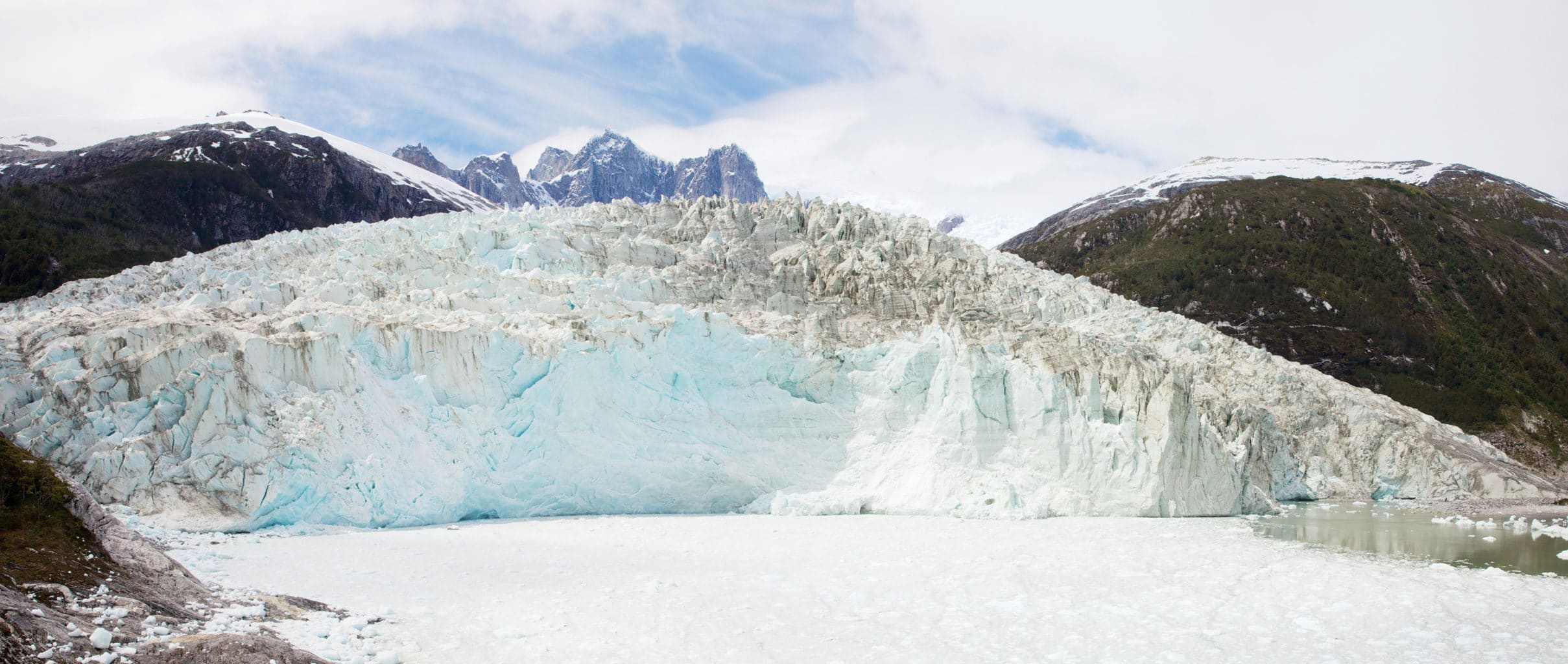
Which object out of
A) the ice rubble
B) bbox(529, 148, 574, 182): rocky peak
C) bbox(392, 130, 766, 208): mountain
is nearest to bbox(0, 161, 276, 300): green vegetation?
the ice rubble

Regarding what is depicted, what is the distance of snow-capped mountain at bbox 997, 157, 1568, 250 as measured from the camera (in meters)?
88.9

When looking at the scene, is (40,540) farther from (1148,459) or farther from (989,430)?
(1148,459)

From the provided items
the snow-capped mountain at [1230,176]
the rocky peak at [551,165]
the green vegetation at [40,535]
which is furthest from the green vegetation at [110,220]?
the rocky peak at [551,165]

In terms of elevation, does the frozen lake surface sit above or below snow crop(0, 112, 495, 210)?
below

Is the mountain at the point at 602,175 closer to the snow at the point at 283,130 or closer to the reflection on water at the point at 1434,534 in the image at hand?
the snow at the point at 283,130

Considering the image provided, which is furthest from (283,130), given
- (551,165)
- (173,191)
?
(551,165)

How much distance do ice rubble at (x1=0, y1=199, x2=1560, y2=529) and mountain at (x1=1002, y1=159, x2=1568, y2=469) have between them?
61.4ft

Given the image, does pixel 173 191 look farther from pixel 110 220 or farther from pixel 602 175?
pixel 602 175

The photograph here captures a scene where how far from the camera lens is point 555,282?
23.0 m

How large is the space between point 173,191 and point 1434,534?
202 ft

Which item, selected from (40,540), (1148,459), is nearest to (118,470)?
(40,540)

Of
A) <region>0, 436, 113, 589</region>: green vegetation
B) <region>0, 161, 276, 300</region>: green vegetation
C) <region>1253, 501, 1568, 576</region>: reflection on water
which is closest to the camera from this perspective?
<region>0, 436, 113, 589</region>: green vegetation

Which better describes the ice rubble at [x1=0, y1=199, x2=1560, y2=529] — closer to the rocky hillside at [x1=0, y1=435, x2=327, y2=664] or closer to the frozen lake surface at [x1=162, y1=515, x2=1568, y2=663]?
the frozen lake surface at [x1=162, y1=515, x2=1568, y2=663]

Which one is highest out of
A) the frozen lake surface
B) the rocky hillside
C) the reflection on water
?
the rocky hillside
